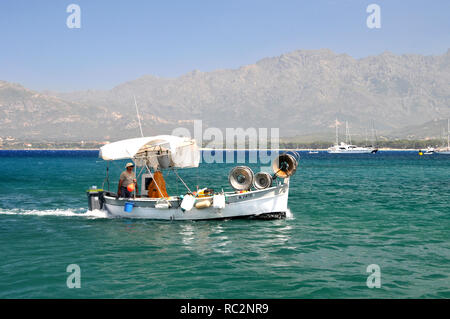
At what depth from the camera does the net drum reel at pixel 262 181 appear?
26188 mm

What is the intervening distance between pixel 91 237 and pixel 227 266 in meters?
8.45

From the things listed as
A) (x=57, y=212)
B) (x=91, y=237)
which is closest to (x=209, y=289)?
(x=91, y=237)

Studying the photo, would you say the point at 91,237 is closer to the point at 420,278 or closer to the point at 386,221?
the point at 420,278

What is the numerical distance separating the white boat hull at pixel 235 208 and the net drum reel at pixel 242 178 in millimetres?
1672

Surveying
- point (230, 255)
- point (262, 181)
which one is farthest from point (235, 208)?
point (230, 255)

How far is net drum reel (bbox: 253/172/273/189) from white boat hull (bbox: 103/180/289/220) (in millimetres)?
1230

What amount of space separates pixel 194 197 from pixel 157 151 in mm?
4118

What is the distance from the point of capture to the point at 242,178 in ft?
88.0

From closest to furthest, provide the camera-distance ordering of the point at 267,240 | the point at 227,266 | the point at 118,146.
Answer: the point at 227,266
the point at 267,240
the point at 118,146

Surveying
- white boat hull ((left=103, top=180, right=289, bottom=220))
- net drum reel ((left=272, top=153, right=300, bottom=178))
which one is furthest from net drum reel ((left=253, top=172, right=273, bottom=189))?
white boat hull ((left=103, top=180, right=289, bottom=220))

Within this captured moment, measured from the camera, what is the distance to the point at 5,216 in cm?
2947

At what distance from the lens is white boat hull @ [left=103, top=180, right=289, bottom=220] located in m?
24.9

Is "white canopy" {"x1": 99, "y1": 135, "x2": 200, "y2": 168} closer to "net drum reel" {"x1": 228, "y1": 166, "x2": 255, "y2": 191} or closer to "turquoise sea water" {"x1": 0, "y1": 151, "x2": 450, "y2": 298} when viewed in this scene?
"net drum reel" {"x1": 228, "y1": 166, "x2": 255, "y2": 191}

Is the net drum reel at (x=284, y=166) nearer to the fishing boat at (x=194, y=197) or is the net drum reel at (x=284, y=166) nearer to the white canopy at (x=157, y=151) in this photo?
the fishing boat at (x=194, y=197)
